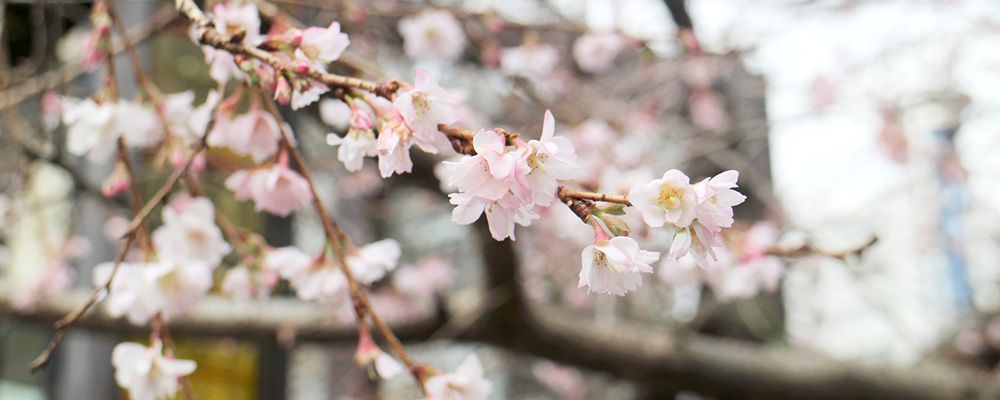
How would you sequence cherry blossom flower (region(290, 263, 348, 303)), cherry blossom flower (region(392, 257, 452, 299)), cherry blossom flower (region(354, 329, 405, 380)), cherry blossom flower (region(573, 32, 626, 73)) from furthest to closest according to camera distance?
cherry blossom flower (region(392, 257, 452, 299)) < cherry blossom flower (region(573, 32, 626, 73)) < cherry blossom flower (region(290, 263, 348, 303)) < cherry blossom flower (region(354, 329, 405, 380))

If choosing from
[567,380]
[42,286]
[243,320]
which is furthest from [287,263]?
[567,380]

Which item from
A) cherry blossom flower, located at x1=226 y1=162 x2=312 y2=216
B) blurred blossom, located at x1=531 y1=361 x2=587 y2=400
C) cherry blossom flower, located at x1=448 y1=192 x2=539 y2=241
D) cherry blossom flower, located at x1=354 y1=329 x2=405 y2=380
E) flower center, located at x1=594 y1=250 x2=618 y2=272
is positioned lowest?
blurred blossom, located at x1=531 y1=361 x2=587 y2=400

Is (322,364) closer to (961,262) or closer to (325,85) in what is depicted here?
(961,262)

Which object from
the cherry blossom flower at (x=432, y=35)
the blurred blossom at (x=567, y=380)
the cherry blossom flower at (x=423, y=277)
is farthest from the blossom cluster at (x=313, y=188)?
the blurred blossom at (x=567, y=380)

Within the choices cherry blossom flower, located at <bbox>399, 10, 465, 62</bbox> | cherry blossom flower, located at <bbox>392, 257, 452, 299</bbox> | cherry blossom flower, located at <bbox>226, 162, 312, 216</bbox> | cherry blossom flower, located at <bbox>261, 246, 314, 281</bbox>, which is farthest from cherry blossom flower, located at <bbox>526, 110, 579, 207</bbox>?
cherry blossom flower, located at <bbox>392, 257, 452, 299</bbox>

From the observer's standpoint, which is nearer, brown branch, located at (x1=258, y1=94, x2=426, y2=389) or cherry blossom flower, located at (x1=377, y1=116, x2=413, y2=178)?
cherry blossom flower, located at (x1=377, y1=116, x2=413, y2=178)

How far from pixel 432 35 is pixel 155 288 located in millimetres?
1206

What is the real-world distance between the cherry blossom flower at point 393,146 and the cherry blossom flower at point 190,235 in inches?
16.8

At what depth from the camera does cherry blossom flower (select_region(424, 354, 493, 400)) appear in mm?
730

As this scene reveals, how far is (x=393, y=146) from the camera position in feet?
1.86

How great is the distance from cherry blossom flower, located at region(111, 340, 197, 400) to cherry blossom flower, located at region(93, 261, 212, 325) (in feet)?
0.19

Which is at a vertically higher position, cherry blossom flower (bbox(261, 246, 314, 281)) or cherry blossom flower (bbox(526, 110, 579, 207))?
cherry blossom flower (bbox(526, 110, 579, 207))

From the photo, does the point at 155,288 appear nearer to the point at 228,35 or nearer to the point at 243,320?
the point at 228,35

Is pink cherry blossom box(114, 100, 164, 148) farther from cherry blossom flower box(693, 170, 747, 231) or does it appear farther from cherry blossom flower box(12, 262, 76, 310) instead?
cherry blossom flower box(12, 262, 76, 310)
